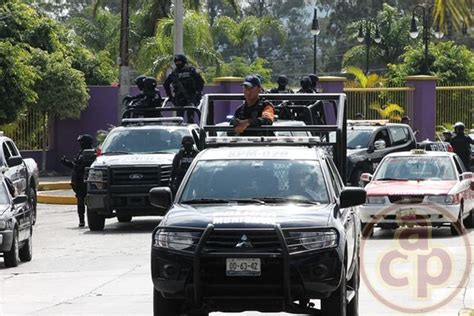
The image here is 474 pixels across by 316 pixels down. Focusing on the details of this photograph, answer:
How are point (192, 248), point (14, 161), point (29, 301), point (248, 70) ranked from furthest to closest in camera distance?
1. point (248, 70)
2. point (14, 161)
3. point (29, 301)
4. point (192, 248)

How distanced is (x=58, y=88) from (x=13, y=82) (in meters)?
5.43

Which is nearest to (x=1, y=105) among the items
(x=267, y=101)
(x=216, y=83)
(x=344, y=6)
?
(x=216, y=83)

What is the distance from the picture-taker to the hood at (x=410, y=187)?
891 inches

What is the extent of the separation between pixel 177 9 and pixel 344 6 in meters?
64.2

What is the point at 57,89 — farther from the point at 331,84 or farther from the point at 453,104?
the point at 453,104

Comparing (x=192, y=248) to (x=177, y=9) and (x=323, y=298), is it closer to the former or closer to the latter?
(x=323, y=298)

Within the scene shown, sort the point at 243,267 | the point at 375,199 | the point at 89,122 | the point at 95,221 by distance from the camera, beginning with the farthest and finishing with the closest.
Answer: the point at 89,122 → the point at 95,221 → the point at 375,199 → the point at 243,267

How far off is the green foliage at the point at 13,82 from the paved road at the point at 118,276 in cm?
1224

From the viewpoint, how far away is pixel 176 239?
11555mm

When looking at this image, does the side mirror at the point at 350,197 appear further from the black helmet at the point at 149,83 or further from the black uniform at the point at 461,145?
the black uniform at the point at 461,145

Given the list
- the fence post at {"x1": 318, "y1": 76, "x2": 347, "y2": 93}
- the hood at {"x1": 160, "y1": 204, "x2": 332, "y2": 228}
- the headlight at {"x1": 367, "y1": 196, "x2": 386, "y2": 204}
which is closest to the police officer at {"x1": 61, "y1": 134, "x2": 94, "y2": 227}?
the headlight at {"x1": 367, "y1": 196, "x2": 386, "y2": 204}

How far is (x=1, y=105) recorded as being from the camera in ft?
Result: 121

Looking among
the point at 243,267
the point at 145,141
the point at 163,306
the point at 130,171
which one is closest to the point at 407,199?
the point at 130,171

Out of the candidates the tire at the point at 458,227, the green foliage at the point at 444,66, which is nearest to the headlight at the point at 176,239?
the tire at the point at 458,227
